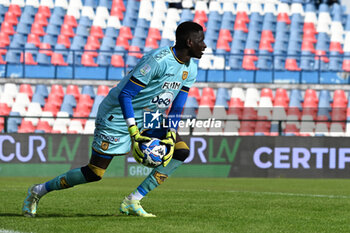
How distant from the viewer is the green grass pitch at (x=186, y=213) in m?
5.93

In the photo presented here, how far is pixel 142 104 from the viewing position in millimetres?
6586

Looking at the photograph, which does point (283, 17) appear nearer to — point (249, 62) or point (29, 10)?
point (249, 62)

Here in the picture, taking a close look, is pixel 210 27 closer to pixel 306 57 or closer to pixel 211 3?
pixel 211 3

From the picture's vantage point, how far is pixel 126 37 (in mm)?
22828

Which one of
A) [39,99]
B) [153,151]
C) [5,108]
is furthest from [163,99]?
[5,108]

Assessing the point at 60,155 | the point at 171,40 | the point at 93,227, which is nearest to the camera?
the point at 93,227

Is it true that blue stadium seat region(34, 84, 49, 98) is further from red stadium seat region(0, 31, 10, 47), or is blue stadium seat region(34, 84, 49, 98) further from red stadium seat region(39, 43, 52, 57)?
red stadium seat region(0, 31, 10, 47)

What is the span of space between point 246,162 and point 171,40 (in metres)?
7.01

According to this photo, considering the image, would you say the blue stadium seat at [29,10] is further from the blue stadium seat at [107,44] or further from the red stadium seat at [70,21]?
the blue stadium seat at [107,44]

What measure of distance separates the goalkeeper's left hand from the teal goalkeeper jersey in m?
0.26

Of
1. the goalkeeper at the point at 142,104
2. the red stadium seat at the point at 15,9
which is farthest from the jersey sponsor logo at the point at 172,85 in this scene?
the red stadium seat at the point at 15,9

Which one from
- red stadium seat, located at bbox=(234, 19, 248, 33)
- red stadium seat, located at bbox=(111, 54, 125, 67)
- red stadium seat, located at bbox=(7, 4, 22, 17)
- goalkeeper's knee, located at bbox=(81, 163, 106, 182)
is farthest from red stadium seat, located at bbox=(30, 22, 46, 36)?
goalkeeper's knee, located at bbox=(81, 163, 106, 182)

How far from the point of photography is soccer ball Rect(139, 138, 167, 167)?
20.8 ft

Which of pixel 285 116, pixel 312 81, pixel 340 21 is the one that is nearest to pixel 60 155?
pixel 285 116
